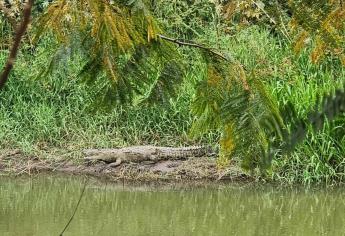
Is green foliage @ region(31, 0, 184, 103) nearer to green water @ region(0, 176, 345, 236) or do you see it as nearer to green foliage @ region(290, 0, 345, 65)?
green foliage @ region(290, 0, 345, 65)

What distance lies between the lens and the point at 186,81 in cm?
638

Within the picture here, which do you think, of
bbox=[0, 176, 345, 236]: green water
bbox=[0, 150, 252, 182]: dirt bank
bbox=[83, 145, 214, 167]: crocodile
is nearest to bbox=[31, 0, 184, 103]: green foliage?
bbox=[0, 176, 345, 236]: green water

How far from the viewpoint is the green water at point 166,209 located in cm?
458

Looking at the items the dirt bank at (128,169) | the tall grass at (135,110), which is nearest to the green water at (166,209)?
the dirt bank at (128,169)

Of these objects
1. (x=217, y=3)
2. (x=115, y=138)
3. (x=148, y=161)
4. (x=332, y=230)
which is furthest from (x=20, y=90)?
(x=332, y=230)

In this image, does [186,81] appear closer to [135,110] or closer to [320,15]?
[135,110]

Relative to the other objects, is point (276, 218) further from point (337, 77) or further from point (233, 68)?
point (233, 68)

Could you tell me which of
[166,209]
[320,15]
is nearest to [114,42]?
[320,15]

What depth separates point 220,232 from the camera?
14.9 ft

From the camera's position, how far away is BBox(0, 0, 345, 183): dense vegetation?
2.03 meters

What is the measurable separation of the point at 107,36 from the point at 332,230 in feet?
10.2

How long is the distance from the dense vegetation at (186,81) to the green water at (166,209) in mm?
308

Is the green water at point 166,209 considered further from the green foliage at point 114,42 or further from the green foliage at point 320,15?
the green foliage at point 320,15

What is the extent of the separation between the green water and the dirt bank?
15 centimetres
